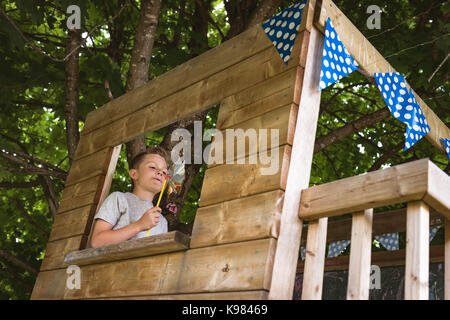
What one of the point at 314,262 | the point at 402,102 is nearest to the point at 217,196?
the point at 314,262

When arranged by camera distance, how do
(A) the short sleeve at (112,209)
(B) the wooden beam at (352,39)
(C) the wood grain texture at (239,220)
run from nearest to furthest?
(C) the wood grain texture at (239,220) < (B) the wooden beam at (352,39) < (A) the short sleeve at (112,209)

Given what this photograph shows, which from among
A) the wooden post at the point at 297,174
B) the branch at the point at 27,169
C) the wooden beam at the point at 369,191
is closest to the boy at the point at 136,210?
the wooden post at the point at 297,174

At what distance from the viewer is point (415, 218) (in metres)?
1.97

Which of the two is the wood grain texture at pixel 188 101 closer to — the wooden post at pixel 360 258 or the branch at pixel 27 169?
the branch at pixel 27 169

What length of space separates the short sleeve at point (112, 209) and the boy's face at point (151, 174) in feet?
1.15

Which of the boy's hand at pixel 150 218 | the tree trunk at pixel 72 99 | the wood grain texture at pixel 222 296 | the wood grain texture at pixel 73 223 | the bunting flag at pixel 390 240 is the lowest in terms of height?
the wood grain texture at pixel 222 296

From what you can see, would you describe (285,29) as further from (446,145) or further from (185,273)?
(446,145)

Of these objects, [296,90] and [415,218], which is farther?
[296,90]

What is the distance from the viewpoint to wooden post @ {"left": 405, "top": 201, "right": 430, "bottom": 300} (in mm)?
1856

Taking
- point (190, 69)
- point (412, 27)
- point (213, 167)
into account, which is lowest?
point (213, 167)

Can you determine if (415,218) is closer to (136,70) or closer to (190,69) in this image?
(190,69)

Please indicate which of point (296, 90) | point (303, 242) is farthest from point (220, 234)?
point (303, 242)

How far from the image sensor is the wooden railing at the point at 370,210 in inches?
75.5
